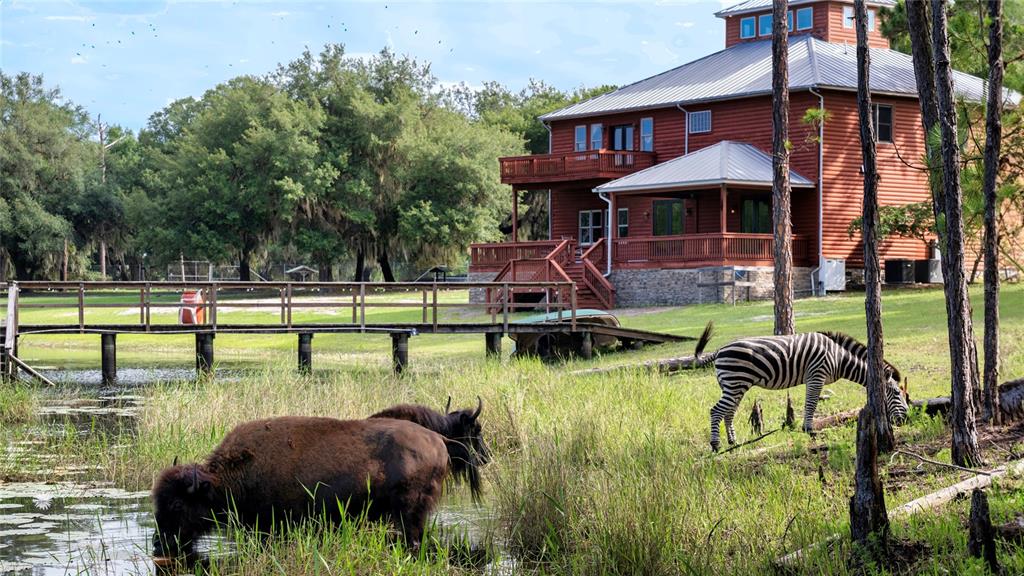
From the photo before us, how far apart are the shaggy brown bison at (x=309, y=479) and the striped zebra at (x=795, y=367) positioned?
4.98m

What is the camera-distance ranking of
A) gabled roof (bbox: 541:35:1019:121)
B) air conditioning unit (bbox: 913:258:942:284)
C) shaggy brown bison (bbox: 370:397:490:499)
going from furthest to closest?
air conditioning unit (bbox: 913:258:942:284), gabled roof (bbox: 541:35:1019:121), shaggy brown bison (bbox: 370:397:490:499)

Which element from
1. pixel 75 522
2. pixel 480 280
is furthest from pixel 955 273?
pixel 480 280

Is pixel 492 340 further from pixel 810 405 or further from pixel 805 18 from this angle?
pixel 805 18

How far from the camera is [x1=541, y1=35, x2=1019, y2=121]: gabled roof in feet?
125

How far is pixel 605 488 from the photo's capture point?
27.3ft

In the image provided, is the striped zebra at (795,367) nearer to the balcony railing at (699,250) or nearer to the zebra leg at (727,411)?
the zebra leg at (727,411)

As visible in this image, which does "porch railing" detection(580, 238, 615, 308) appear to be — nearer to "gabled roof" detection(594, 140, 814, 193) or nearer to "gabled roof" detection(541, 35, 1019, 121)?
"gabled roof" detection(594, 140, 814, 193)

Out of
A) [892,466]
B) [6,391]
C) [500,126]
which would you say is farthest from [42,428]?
[500,126]

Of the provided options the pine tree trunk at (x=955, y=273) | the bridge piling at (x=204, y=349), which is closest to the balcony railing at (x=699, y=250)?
the bridge piling at (x=204, y=349)

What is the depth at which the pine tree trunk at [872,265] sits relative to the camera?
10914 millimetres

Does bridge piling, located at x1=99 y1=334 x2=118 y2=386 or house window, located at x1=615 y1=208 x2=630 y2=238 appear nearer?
bridge piling, located at x1=99 y1=334 x2=118 y2=386

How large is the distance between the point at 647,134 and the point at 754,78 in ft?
14.8

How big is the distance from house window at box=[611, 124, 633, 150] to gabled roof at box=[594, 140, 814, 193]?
3.82 m

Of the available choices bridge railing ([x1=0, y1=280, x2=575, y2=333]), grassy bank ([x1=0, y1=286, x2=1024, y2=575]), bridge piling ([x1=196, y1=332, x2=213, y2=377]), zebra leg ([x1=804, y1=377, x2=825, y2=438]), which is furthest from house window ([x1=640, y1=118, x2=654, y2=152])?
zebra leg ([x1=804, y1=377, x2=825, y2=438])
